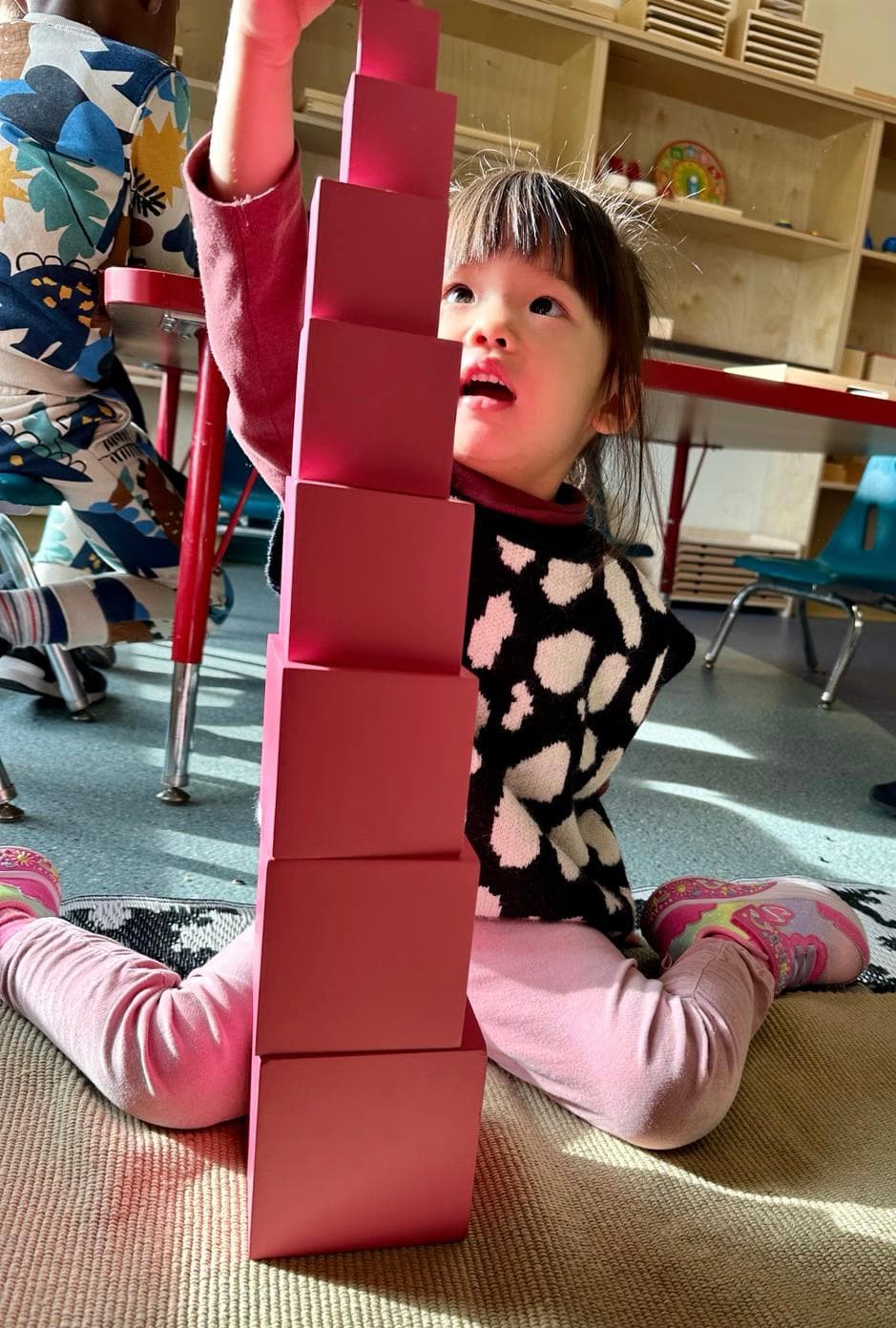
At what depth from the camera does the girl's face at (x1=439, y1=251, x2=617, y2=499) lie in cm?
77

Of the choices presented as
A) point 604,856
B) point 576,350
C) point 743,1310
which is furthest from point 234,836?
point 743,1310

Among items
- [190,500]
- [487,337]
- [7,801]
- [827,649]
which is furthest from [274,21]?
[827,649]

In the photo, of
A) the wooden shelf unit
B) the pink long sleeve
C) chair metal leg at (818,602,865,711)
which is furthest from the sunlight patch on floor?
the wooden shelf unit

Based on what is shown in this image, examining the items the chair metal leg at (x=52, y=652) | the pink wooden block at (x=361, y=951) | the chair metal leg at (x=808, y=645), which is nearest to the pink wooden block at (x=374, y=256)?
the pink wooden block at (x=361, y=951)

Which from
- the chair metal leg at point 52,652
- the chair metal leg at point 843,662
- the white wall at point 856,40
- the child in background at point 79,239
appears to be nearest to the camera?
the child in background at point 79,239

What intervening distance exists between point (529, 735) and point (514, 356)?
0.28m

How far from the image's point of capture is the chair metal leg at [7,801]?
119cm

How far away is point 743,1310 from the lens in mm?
553

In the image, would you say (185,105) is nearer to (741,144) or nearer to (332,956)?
(332,956)

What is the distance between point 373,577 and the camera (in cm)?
50

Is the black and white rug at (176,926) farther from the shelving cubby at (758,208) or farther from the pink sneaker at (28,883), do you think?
the shelving cubby at (758,208)

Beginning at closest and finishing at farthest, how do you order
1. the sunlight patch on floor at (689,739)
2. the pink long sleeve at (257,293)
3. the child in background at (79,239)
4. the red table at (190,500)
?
the pink long sleeve at (257,293) < the red table at (190,500) < the child in background at (79,239) < the sunlight patch on floor at (689,739)

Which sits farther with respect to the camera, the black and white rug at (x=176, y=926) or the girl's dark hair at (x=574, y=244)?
the black and white rug at (x=176, y=926)

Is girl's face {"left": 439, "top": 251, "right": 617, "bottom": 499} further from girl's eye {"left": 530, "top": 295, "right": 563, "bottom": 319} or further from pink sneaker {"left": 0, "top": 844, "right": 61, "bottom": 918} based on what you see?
pink sneaker {"left": 0, "top": 844, "right": 61, "bottom": 918}
